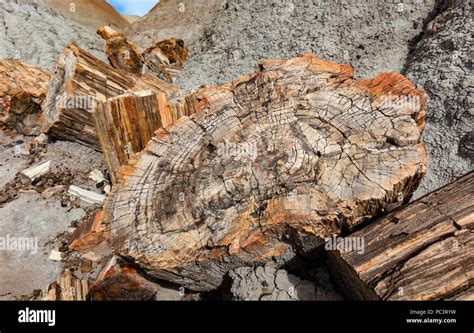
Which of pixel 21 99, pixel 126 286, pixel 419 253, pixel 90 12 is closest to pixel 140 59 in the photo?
pixel 21 99

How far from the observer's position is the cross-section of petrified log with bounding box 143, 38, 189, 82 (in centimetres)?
806

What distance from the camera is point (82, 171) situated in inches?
224

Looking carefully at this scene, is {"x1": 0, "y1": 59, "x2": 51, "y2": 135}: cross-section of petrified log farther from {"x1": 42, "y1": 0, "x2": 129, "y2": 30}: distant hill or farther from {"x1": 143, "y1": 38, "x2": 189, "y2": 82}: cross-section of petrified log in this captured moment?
{"x1": 42, "y1": 0, "x2": 129, "y2": 30}: distant hill

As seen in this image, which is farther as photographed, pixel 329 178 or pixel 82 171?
pixel 82 171

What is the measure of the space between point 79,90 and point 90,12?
467 inches

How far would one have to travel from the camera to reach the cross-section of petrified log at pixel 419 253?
7.90 feet

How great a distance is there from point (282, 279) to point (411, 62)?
14.3 ft

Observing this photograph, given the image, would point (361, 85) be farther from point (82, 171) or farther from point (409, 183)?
point (82, 171)

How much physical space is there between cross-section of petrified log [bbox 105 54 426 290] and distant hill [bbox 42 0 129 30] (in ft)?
41.2

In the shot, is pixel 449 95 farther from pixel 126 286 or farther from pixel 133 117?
pixel 126 286

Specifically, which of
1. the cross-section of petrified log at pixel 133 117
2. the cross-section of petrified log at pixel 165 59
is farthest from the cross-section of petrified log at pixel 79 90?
the cross-section of petrified log at pixel 165 59
